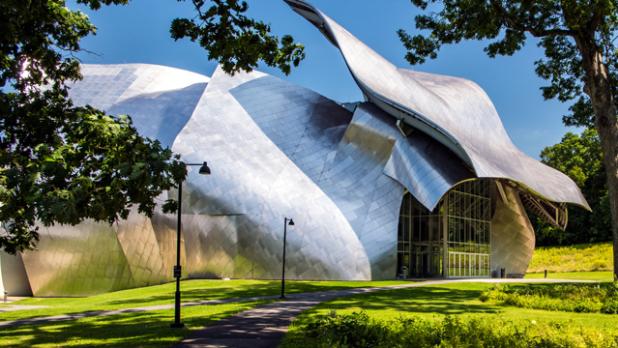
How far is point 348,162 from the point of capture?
136ft

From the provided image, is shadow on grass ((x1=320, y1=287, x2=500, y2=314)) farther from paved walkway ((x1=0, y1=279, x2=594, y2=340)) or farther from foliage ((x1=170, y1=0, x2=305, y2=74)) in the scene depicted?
foliage ((x1=170, y1=0, x2=305, y2=74))

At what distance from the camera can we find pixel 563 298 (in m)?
20.9

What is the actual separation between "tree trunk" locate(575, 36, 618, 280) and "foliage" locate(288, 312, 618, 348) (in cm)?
1571

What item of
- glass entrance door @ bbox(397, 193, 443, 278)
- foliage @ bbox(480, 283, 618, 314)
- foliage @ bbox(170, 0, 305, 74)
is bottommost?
foliage @ bbox(480, 283, 618, 314)

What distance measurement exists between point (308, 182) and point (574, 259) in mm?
50271

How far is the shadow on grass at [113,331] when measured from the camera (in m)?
12.8

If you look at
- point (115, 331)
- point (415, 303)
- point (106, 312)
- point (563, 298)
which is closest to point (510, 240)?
point (563, 298)

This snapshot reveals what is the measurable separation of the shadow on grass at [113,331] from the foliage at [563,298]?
10988 mm

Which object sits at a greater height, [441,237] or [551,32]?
[551,32]

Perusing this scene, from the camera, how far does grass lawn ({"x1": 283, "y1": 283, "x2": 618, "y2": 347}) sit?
50.4 ft

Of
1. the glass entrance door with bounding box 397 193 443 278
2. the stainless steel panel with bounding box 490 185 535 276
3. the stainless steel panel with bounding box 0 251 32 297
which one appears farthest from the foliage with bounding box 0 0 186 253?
the stainless steel panel with bounding box 490 185 535 276

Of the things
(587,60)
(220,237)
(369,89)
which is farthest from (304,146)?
(587,60)

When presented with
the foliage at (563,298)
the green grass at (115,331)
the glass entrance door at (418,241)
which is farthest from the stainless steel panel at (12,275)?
the glass entrance door at (418,241)

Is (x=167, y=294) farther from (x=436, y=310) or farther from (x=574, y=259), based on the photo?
(x=574, y=259)
